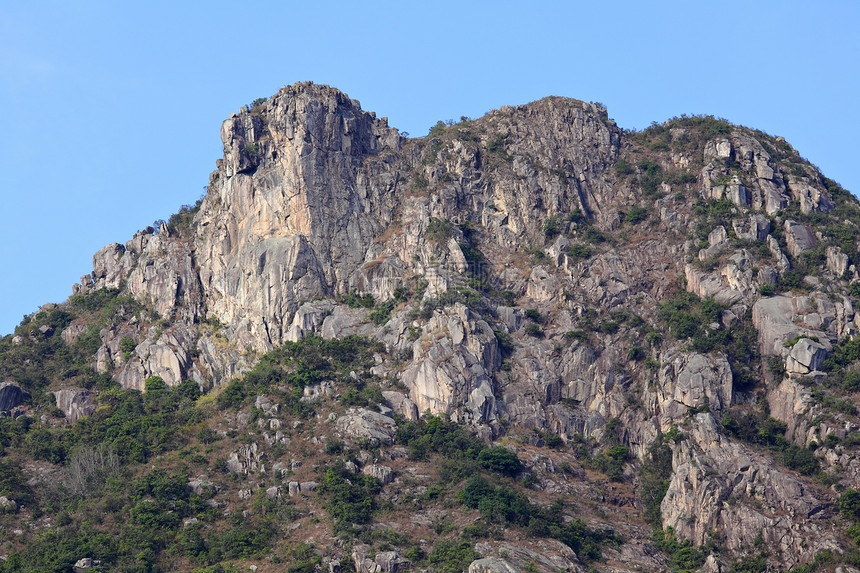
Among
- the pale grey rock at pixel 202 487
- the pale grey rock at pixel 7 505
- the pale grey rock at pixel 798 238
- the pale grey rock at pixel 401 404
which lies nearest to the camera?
the pale grey rock at pixel 7 505

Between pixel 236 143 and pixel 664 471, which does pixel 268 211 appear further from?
pixel 664 471

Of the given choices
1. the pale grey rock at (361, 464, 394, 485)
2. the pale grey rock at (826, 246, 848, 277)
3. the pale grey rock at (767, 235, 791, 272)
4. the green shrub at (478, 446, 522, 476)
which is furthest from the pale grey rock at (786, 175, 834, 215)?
the pale grey rock at (361, 464, 394, 485)

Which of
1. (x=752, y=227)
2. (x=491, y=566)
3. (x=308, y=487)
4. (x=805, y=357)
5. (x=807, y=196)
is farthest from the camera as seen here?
(x=807, y=196)

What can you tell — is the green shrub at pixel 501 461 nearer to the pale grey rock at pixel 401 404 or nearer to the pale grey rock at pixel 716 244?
the pale grey rock at pixel 401 404

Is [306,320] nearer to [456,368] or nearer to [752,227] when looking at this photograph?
[456,368]

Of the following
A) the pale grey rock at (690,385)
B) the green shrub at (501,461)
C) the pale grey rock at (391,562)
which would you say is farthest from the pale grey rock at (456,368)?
the pale grey rock at (391,562)

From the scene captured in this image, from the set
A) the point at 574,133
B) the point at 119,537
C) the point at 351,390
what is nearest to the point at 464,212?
the point at 574,133

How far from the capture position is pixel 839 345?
105 meters

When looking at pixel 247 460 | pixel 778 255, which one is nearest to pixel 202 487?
pixel 247 460

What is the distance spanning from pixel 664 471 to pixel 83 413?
52.7 m

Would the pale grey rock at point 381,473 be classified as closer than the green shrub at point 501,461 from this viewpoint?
Yes

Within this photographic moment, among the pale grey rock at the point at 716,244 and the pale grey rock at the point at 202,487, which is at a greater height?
the pale grey rock at the point at 716,244

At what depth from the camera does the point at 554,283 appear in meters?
118

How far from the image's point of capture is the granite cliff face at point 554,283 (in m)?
101
